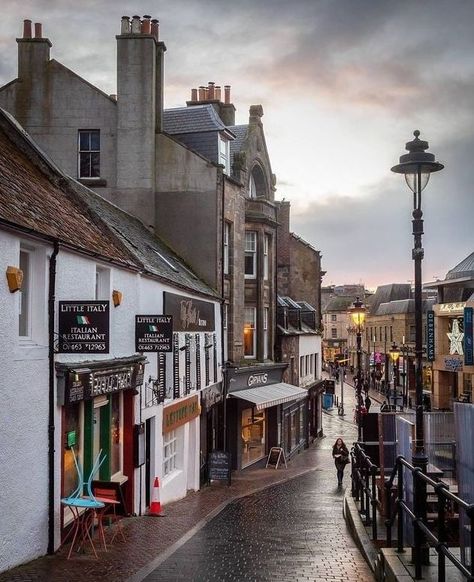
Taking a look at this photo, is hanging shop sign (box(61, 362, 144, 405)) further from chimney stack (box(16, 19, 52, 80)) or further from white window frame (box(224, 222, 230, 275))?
chimney stack (box(16, 19, 52, 80))

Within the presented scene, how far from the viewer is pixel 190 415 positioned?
22000mm

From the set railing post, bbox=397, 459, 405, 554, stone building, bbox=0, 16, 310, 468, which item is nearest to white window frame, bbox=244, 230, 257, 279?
stone building, bbox=0, 16, 310, 468

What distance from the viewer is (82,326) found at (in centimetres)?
1191

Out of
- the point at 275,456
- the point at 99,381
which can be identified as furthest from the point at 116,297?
the point at 275,456

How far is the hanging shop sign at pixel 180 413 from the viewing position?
1919cm

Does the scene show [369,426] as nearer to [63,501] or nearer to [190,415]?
[190,415]

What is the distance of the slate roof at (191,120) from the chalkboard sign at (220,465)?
40.4 feet

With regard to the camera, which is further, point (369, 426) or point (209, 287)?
point (209, 287)

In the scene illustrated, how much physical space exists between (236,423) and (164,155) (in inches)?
424

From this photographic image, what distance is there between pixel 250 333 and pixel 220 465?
976 cm

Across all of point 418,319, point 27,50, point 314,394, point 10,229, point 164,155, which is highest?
point 27,50

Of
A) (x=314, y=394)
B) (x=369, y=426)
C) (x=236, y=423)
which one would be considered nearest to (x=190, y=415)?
(x=369, y=426)

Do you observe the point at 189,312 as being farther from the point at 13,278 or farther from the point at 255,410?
the point at 255,410

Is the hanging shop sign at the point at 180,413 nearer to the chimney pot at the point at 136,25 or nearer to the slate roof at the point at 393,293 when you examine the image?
the chimney pot at the point at 136,25
